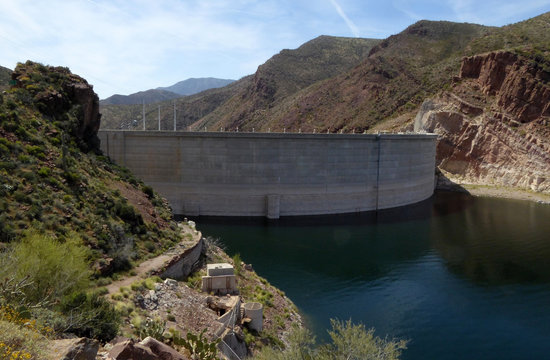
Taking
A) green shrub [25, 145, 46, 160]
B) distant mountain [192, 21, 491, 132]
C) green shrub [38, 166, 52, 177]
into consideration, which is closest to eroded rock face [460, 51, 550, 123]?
distant mountain [192, 21, 491, 132]

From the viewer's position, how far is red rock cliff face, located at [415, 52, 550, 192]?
4903 cm

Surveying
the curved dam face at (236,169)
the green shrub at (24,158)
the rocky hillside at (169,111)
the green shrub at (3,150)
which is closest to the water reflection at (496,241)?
the curved dam face at (236,169)

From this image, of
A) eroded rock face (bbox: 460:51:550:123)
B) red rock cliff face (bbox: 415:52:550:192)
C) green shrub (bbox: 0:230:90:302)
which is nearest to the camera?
green shrub (bbox: 0:230:90:302)

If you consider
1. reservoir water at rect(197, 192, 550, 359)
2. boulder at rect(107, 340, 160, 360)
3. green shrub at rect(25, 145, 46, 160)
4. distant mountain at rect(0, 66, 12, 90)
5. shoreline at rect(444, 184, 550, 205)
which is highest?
distant mountain at rect(0, 66, 12, 90)

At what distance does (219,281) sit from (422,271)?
14.6 meters

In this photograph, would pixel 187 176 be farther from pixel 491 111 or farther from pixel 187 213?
pixel 491 111

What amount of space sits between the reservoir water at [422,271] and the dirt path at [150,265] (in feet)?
18.9

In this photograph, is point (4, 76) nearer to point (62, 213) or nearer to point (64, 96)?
point (64, 96)

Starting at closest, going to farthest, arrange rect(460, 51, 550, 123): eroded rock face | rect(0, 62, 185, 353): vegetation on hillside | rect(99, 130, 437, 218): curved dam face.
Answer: rect(0, 62, 185, 353): vegetation on hillside < rect(99, 130, 437, 218): curved dam face < rect(460, 51, 550, 123): eroded rock face

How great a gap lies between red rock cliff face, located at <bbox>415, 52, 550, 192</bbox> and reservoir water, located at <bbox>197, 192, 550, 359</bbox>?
8.33 metres

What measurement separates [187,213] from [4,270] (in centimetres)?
2979

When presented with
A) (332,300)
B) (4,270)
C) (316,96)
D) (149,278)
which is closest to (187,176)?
(332,300)

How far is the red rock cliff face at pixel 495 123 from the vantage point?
49.0 meters

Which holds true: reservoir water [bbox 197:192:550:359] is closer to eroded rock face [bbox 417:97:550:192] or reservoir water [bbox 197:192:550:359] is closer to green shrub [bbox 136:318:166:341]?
Answer: eroded rock face [bbox 417:97:550:192]
